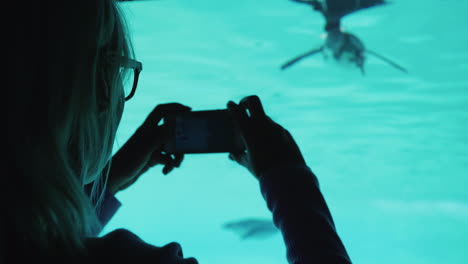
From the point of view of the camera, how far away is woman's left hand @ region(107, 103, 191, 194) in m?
1.48

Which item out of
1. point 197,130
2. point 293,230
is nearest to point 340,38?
point 197,130

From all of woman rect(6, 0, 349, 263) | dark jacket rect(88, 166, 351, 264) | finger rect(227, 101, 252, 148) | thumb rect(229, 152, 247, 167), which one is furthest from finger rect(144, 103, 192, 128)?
dark jacket rect(88, 166, 351, 264)

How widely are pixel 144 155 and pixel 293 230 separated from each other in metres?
0.88

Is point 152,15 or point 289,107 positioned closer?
point 152,15

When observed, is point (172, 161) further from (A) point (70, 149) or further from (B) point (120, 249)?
(B) point (120, 249)

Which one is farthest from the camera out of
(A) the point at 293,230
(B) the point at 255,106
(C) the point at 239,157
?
(C) the point at 239,157

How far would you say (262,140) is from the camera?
1.07 m

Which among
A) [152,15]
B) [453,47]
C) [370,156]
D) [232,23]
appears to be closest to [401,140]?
[370,156]

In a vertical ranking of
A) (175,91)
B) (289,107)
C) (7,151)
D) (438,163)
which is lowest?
(438,163)

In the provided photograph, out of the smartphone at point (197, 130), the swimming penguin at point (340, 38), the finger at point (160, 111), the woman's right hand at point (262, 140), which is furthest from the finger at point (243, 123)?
the swimming penguin at point (340, 38)

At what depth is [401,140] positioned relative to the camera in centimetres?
1263

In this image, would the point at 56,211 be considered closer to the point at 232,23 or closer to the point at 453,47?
the point at 232,23

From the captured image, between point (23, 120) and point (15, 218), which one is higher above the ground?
point (23, 120)

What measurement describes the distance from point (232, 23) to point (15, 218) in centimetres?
857
